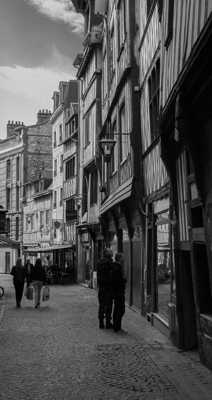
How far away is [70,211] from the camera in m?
36.7

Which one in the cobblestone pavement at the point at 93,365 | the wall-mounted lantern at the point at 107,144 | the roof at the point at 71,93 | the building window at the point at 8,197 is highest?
the roof at the point at 71,93

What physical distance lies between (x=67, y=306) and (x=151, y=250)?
209 inches

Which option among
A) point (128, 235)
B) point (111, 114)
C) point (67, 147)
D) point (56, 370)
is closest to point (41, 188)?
point (67, 147)

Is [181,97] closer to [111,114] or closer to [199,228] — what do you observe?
[199,228]

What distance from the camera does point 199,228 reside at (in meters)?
7.84

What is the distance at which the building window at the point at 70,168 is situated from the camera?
36875mm

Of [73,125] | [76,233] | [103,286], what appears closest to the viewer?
[103,286]

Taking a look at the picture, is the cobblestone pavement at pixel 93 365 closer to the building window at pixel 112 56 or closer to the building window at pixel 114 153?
the building window at pixel 114 153

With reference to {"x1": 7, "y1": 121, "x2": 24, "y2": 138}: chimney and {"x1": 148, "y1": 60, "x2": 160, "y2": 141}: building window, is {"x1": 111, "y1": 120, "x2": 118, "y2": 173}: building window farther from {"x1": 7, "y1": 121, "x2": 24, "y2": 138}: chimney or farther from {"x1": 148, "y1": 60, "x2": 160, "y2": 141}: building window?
{"x1": 7, "y1": 121, "x2": 24, "y2": 138}: chimney

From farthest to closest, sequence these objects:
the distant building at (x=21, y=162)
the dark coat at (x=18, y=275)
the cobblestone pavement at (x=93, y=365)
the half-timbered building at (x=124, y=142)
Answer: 1. the distant building at (x=21, y=162)
2. the dark coat at (x=18, y=275)
3. the half-timbered building at (x=124, y=142)
4. the cobblestone pavement at (x=93, y=365)

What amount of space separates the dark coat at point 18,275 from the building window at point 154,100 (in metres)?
6.98

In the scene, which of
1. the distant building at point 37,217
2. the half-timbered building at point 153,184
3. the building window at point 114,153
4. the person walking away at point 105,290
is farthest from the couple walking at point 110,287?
the distant building at point 37,217

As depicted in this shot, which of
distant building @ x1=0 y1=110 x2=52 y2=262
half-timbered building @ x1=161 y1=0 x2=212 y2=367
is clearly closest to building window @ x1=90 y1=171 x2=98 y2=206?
half-timbered building @ x1=161 y1=0 x2=212 y2=367

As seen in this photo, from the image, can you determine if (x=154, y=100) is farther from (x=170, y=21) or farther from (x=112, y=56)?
(x=112, y=56)
